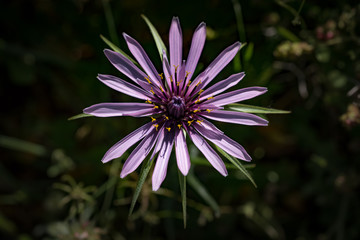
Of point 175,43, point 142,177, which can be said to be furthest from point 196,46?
point 142,177

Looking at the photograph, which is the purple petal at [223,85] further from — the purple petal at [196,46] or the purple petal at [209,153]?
the purple petal at [209,153]

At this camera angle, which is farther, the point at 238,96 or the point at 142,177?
the point at 238,96

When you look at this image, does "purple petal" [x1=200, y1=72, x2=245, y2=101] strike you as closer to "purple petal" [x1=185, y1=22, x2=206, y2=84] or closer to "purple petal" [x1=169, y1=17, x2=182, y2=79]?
"purple petal" [x1=185, y1=22, x2=206, y2=84]

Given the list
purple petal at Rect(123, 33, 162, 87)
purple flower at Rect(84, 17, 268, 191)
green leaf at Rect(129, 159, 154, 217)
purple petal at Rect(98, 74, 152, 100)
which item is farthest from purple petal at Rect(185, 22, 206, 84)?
green leaf at Rect(129, 159, 154, 217)

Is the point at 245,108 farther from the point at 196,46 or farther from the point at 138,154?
the point at 138,154

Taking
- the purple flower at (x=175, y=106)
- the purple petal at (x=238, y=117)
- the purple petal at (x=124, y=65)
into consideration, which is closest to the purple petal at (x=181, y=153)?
the purple flower at (x=175, y=106)

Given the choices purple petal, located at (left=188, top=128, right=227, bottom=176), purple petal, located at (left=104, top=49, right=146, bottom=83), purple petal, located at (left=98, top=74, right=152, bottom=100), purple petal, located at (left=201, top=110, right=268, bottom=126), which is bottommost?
purple petal, located at (left=188, top=128, right=227, bottom=176)
